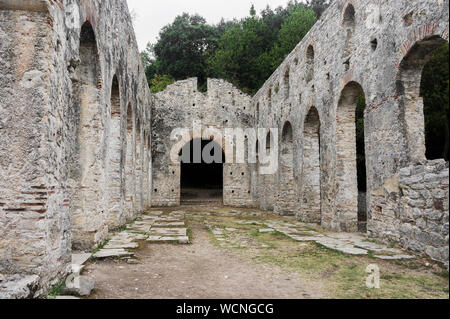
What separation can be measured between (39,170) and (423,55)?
235 inches

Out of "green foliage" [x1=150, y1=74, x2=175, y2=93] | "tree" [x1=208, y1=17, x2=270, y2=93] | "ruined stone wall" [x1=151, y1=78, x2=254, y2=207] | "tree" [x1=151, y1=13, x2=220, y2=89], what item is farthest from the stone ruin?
"tree" [x1=151, y1=13, x2=220, y2=89]

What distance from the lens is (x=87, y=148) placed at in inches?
215

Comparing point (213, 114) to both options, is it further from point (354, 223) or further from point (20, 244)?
point (20, 244)

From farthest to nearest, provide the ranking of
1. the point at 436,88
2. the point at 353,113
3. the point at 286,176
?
the point at 286,176
the point at 353,113
the point at 436,88

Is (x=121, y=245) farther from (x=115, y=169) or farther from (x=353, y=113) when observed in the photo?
(x=353, y=113)

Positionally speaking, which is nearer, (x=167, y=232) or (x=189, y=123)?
(x=167, y=232)

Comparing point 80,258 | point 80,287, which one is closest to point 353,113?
point 80,258

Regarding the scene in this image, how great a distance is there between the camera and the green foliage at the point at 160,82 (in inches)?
941

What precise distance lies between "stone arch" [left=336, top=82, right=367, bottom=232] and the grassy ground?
2.03 metres

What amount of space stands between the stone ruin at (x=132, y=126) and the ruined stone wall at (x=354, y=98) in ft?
0.10

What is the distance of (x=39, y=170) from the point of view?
A: 306cm

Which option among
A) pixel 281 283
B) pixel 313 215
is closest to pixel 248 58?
pixel 313 215

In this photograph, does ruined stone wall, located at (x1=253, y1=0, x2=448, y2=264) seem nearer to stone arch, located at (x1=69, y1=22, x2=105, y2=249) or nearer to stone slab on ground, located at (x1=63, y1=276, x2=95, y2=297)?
stone slab on ground, located at (x1=63, y1=276, x2=95, y2=297)

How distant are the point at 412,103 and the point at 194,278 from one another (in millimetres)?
4768
